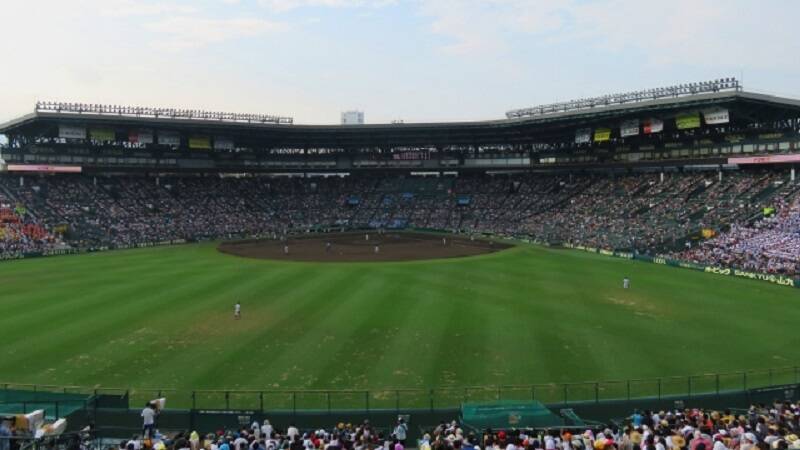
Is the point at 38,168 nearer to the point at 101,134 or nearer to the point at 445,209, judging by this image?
the point at 101,134

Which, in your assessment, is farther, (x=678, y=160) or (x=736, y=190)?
(x=678, y=160)

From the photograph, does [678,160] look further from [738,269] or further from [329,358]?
[329,358]

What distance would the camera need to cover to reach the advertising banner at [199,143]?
92.2m

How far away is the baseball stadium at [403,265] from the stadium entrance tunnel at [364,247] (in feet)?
2.27

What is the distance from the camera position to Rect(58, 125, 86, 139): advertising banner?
79312 mm

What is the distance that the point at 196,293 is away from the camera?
42375 millimetres

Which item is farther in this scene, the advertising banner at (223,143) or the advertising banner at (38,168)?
the advertising banner at (223,143)

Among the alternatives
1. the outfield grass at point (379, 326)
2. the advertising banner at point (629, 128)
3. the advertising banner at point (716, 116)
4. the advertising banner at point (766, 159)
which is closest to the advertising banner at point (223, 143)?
the outfield grass at point (379, 326)

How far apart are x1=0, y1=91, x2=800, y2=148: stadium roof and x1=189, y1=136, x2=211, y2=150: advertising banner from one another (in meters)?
1.32

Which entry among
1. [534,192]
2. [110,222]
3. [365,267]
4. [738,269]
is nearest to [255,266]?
[365,267]

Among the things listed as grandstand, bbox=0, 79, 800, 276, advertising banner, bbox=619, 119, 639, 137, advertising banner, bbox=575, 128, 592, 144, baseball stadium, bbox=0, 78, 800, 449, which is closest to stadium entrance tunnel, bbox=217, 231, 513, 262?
baseball stadium, bbox=0, 78, 800, 449

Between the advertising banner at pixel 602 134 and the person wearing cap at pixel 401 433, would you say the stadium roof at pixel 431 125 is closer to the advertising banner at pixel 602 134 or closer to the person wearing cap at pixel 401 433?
the advertising banner at pixel 602 134

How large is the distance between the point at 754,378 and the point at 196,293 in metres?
35.6

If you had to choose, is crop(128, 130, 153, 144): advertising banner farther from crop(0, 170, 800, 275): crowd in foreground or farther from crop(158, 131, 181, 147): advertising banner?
crop(0, 170, 800, 275): crowd in foreground
